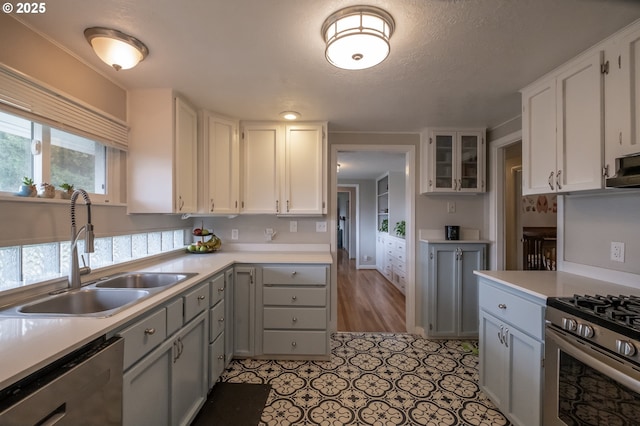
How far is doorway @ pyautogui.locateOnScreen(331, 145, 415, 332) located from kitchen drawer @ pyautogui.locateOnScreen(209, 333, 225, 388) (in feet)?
4.20

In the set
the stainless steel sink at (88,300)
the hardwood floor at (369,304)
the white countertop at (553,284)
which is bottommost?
the hardwood floor at (369,304)

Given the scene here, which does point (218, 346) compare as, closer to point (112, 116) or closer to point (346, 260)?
point (112, 116)

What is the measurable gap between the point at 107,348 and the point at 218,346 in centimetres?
116

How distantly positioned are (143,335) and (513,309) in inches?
76.6

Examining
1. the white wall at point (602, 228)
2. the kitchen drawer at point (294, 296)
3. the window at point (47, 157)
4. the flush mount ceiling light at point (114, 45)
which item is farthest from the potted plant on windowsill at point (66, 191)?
the white wall at point (602, 228)

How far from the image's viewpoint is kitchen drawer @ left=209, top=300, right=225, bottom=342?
6.23 feet

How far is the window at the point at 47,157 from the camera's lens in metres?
1.30

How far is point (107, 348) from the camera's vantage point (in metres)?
0.96

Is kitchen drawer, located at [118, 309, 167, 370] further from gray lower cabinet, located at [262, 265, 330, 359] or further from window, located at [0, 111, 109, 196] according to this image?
gray lower cabinet, located at [262, 265, 330, 359]

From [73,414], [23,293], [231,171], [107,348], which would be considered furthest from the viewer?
[231,171]

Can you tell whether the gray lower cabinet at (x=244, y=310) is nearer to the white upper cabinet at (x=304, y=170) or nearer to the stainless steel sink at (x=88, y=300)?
the white upper cabinet at (x=304, y=170)

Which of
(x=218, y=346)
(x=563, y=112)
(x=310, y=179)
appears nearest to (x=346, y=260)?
(x=310, y=179)

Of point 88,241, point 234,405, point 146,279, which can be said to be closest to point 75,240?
point 88,241

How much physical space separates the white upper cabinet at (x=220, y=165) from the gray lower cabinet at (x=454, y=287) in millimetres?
2090
